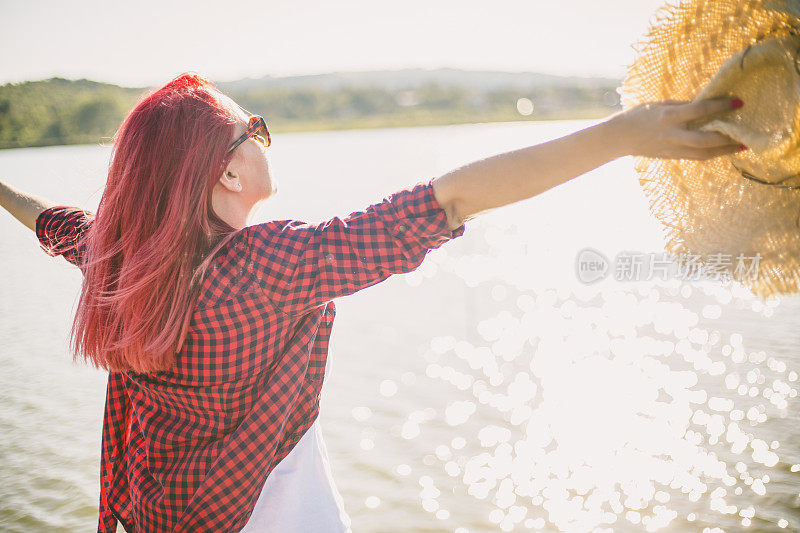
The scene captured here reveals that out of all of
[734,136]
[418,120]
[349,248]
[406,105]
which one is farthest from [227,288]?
[406,105]

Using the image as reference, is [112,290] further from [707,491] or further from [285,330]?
[707,491]

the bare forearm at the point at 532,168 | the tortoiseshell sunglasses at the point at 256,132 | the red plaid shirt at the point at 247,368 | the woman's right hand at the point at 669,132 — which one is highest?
the tortoiseshell sunglasses at the point at 256,132

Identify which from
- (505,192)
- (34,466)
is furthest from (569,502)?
(34,466)

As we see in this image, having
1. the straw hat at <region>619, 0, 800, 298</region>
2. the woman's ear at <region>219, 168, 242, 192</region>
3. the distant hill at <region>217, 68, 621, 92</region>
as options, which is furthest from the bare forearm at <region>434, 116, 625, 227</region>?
the distant hill at <region>217, 68, 621, 92</region>

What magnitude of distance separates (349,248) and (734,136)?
87 cm

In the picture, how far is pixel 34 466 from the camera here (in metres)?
5.14

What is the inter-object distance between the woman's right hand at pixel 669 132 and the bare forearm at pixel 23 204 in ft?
7.22

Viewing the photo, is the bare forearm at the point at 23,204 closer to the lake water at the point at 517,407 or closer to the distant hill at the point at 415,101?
the lake water at the point at 517,407

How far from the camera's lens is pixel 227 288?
59.1 inches

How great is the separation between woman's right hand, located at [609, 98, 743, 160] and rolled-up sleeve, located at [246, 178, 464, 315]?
43cm

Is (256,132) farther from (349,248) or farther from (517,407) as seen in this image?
(517,407)

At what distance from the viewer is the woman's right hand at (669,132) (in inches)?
47.8

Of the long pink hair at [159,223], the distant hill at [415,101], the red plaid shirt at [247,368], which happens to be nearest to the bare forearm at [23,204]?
the red plaid shirt at [247,368]

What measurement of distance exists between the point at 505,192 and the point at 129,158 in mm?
1018
